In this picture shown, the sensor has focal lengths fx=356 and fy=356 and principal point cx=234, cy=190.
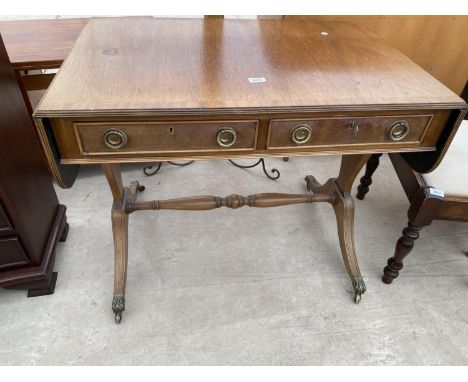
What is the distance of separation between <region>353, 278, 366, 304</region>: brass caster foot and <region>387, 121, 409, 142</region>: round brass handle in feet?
2.31

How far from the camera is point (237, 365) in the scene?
1.30 metres

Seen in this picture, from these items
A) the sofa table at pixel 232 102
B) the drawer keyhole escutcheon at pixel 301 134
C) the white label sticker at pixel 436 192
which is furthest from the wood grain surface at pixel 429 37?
the drawer keyhole escutcheon at pixel 301 134

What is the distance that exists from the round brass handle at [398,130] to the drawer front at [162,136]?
0.39m

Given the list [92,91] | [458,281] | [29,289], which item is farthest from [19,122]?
[458,281]

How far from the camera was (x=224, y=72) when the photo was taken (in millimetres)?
1006

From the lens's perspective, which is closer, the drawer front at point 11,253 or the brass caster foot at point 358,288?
the drawer front at point 11,253

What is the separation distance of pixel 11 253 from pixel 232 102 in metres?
1.02

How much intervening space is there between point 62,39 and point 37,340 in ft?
4.20

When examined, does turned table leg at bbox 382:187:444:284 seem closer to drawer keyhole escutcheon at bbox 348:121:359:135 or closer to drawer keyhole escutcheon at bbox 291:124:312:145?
drawer keyhole escutcheon at bbox 348:121:359:135

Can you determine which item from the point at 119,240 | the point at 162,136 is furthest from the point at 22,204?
the point at 162,136

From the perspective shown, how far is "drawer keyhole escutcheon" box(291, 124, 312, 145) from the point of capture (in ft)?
3.16

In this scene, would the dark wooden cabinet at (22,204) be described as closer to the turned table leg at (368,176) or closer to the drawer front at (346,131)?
the drawer front at (346,131)

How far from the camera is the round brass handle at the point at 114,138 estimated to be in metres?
0.90

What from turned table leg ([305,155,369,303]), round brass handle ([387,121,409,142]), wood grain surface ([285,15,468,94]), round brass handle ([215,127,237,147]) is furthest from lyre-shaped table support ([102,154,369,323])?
wood grain surface ([285,15,468,94])
